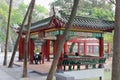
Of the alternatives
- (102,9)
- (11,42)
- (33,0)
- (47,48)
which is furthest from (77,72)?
(11,42)

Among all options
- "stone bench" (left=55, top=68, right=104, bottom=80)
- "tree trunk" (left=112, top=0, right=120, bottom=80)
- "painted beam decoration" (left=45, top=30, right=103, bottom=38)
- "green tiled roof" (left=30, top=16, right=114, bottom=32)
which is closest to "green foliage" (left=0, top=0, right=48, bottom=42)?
"painted beam decoration" (left=45, top=30, right=103, bottom=38)

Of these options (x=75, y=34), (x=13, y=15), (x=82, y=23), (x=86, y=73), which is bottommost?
(x=86, y=73)

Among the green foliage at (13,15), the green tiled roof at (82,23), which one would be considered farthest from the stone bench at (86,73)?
the green foliage at (13,15)

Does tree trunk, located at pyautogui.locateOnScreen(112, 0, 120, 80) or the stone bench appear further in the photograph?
the stone bench

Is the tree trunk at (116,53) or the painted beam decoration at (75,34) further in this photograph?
the painted beam decoration at (75,34)

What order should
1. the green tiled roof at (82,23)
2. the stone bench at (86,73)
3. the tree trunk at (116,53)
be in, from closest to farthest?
1. the tree trunk at (116,53)
2. the green tiled roof at (82,23)
3. the stone bench at (86,73)

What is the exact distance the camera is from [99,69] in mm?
14516

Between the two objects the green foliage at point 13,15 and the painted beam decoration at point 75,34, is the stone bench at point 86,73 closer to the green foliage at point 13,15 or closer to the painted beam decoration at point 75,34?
the painted beam decoration at point 75,34

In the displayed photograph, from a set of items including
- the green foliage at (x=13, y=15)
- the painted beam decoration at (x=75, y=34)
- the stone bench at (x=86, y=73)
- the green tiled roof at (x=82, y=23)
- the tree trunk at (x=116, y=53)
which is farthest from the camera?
the green foliage at (x=13, y=15)

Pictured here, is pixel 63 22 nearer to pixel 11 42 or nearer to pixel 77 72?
pixel 77 72

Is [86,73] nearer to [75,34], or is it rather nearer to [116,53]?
[75,34]

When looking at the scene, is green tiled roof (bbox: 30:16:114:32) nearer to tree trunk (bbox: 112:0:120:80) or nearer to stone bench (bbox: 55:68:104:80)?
stone bench (bbox: 55:68:104:80)

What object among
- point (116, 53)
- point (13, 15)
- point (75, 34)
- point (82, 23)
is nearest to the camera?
point (116, 53)

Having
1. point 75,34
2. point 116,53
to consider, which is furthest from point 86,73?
point 116,53
